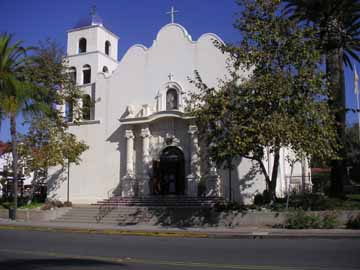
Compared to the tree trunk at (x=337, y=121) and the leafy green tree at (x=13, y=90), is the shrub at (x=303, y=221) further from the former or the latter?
the leafy green tree at (x=13, y=90)

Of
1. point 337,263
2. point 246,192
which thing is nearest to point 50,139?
point 246,192

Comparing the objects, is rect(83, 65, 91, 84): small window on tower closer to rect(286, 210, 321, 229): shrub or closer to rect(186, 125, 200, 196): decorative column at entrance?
rect(186, 125, 200, 196): decorative column at entrance

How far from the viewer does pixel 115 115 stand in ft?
100

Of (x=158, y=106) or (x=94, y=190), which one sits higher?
(x=158, y=106)

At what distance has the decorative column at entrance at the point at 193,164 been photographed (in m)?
A: 26.2

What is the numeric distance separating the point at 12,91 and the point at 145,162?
9513mm

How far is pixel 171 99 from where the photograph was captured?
29172mm

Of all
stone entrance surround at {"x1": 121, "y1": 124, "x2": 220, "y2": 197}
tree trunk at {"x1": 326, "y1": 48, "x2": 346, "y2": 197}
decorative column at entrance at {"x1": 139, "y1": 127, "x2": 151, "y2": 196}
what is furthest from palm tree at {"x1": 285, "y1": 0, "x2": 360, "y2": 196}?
decorative column at entrance at {"x1": 139, "y1": 127, "x2": 151, "y2": 196}

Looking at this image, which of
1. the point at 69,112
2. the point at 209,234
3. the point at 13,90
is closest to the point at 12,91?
the point at 13,90

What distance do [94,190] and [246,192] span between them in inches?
434

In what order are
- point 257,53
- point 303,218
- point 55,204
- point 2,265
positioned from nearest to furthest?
1. point 2,265
2. point 303,218
3. point 257,53
4. point 55,204

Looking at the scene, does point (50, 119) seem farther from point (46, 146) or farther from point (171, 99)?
point (171, 99)

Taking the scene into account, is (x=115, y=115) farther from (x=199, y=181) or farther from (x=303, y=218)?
(x=303, y=218)

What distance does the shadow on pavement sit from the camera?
9.17 m
